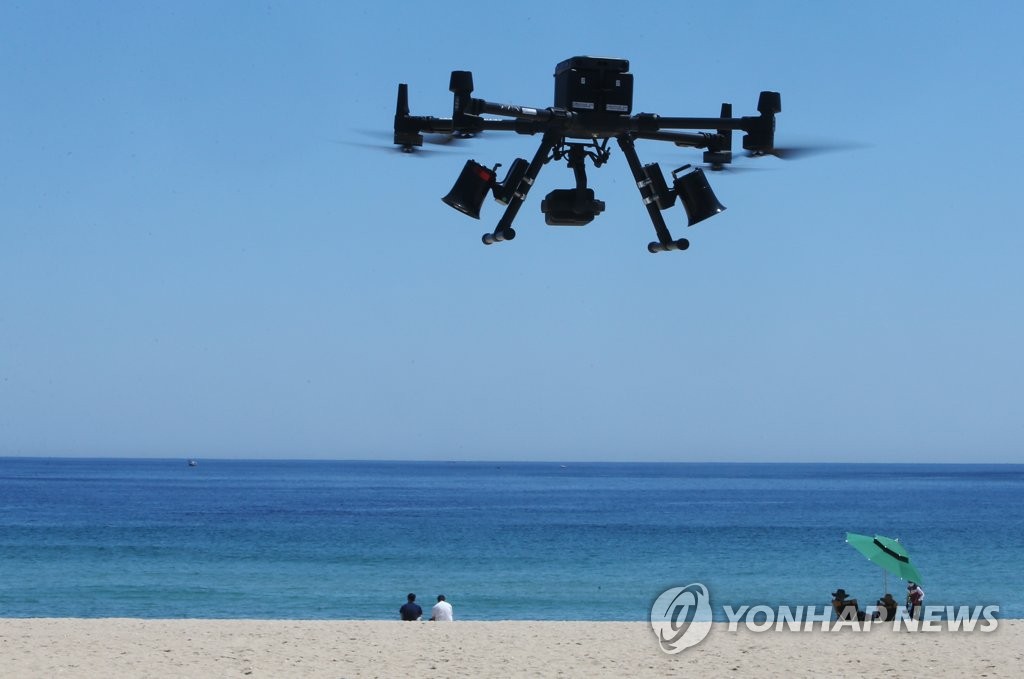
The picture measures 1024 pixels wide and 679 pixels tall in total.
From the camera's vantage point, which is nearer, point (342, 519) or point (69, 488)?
point (342, 519)

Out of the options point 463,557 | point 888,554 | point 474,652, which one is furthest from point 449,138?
point 463,557

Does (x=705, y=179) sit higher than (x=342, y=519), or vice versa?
(x=705, y=179)

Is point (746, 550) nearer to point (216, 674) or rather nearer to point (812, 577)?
point (812, 577)

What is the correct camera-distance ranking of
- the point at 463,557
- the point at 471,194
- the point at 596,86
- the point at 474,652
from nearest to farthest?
the point at 596,86, the point at 471,194, the point at 474,652, the point at 463,557

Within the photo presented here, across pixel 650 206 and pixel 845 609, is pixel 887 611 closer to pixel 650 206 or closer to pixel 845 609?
pixel 845 609

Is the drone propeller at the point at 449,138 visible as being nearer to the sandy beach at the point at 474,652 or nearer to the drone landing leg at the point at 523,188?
the drone landing leg at the point at 523,188

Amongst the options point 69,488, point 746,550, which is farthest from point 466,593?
point 69,488

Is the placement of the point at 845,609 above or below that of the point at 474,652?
above
